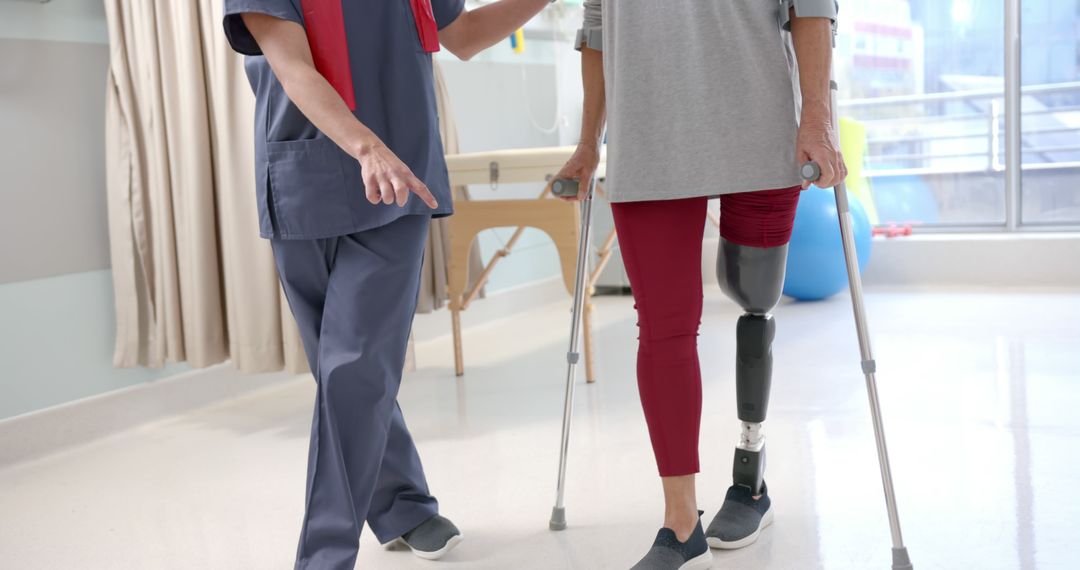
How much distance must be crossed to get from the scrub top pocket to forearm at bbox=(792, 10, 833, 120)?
66 cm

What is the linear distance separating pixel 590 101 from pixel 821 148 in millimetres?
422

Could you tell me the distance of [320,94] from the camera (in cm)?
135

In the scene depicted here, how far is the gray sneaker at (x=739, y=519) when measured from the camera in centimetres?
172

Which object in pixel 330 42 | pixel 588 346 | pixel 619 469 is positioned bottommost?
pixel 619 469

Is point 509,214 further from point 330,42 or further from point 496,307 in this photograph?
point 330,42

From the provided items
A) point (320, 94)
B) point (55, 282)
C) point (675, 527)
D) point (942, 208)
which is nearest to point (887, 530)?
point (675, 527)

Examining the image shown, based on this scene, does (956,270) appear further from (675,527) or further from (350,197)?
(350,197)

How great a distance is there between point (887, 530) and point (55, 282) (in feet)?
6.91

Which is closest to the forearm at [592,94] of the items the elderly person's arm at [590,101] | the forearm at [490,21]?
the elderly person's arm at [590,101]

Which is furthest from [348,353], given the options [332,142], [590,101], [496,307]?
[496,307]

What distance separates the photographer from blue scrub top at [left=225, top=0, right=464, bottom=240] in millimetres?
1487

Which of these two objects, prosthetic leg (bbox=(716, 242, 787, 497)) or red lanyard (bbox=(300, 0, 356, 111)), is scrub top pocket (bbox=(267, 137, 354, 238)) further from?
prosthetic leg (bbox=(716, 242, 787, 497))

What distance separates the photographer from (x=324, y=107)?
134 centimetres

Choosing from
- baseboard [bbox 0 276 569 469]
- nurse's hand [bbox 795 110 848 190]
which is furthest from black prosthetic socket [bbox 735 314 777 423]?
baseboard [bbox 0 276 569 469]
